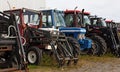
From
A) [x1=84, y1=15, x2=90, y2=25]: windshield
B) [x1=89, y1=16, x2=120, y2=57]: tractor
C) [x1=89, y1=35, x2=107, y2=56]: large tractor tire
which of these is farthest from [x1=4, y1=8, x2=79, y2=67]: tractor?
[x1=84, y1=15, x2=90, y2=25]: windshield

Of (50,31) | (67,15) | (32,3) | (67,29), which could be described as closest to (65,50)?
(50,31)

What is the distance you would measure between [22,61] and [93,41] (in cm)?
875

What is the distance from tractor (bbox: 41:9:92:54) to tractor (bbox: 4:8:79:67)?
2.70ft

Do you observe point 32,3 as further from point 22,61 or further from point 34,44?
point 22,61

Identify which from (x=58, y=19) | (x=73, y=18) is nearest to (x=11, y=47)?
(x=58, y=19)

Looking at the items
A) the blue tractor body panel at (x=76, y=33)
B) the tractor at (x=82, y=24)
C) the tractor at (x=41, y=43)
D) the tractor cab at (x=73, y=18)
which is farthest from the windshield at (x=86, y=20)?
the tractor at (x=41, y=43)

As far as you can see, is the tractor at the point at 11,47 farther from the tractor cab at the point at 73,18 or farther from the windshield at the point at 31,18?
the tractor cab at the point at 73,18

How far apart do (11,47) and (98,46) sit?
8.63m

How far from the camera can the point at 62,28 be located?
15.1 meters

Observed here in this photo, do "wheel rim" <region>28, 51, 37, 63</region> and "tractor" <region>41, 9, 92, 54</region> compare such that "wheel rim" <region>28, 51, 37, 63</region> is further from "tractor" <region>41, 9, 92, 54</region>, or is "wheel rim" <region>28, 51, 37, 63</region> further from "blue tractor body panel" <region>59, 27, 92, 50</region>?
"blue tractor body panel" <region>59, 27, 92, 50</region>

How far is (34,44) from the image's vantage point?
13.2 metres

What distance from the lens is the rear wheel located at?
40.4ft

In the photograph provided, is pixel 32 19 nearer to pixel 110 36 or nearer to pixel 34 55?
pixel 34 55

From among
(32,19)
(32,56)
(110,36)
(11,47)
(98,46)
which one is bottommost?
(98,46)
